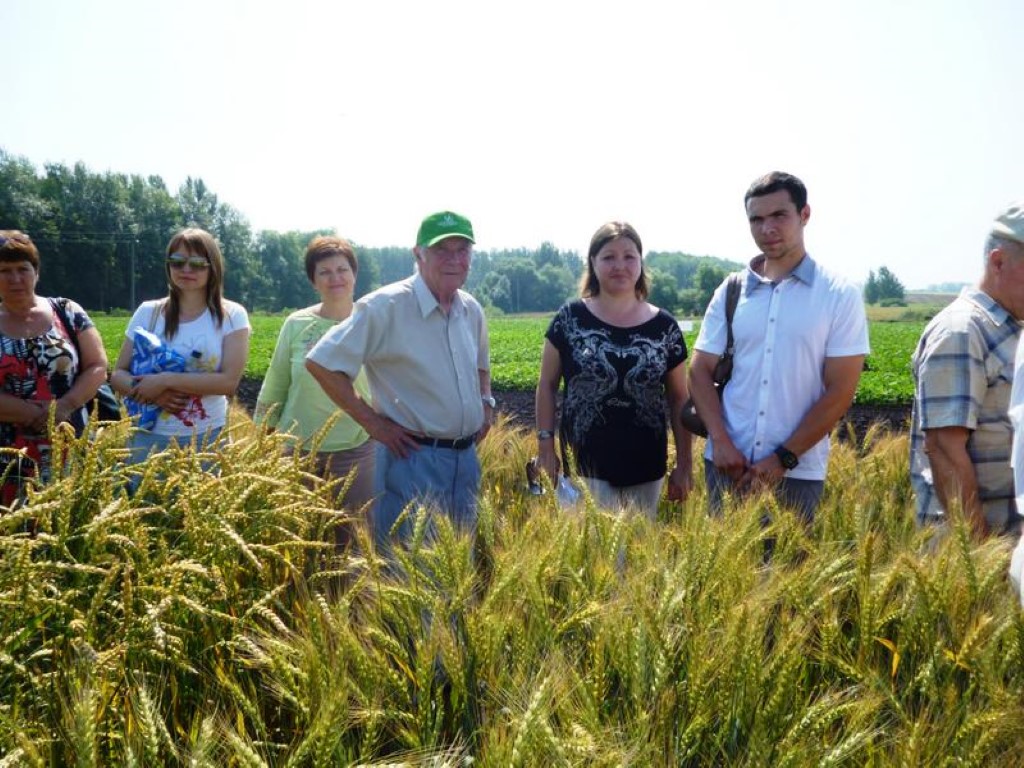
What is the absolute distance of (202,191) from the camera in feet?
285

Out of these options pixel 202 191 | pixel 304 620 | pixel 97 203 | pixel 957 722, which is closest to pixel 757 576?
pixel 957 722

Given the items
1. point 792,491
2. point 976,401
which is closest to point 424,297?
point 792,491

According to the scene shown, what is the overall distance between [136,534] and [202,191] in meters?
95.7

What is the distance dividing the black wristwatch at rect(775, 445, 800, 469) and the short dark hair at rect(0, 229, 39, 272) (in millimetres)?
3540

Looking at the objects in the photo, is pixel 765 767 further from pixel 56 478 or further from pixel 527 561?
pixel 56 478

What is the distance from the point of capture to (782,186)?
3.13 metres

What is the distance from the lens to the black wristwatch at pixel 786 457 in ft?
10.3

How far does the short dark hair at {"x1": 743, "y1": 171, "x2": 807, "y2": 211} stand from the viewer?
313 centimetres

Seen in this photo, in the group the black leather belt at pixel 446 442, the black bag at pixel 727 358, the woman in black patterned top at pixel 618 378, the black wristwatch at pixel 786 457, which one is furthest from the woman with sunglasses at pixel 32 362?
the black wristwatch at pixel 786 457

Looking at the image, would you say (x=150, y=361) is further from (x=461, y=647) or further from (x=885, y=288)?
(x=885, y=288)

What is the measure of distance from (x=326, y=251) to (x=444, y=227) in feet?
4.57

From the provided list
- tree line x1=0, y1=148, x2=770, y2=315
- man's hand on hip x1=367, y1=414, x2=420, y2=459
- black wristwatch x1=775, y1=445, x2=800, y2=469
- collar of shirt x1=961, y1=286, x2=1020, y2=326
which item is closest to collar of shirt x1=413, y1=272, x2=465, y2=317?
man's hand on hip x1=367, y1=414, x2=420, y2=459

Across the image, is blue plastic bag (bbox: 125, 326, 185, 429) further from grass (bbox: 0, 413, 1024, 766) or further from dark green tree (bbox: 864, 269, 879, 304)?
dark green tree (bbox: 864, 269, 879, 304)

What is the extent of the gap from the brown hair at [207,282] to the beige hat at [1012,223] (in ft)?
11.5
